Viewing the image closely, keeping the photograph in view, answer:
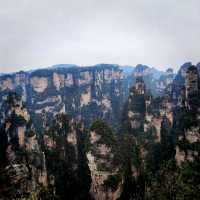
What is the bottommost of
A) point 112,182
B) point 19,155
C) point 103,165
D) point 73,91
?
point 112,182

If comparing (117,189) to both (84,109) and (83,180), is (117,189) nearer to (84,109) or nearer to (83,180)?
(83,180)

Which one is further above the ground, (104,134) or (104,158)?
(104,134)

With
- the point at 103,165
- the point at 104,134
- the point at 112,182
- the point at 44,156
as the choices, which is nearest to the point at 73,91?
the point at 44,156

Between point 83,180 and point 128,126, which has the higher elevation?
point 128,126

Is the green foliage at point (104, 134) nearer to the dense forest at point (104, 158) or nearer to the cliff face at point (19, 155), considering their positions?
the dense forest at point (104, 158)

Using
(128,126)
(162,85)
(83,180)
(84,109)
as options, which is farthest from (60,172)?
(162,85)

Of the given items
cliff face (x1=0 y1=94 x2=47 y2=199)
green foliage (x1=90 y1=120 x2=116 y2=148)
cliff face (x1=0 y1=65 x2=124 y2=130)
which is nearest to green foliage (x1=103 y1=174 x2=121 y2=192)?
green foliage (x1=90 y1=120 x2=116 y2=148)

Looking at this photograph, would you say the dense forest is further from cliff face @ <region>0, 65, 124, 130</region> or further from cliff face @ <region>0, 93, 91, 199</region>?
cliff face @ <region>0, 65, 124, 130</region>

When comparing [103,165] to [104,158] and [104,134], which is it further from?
[104,134]
